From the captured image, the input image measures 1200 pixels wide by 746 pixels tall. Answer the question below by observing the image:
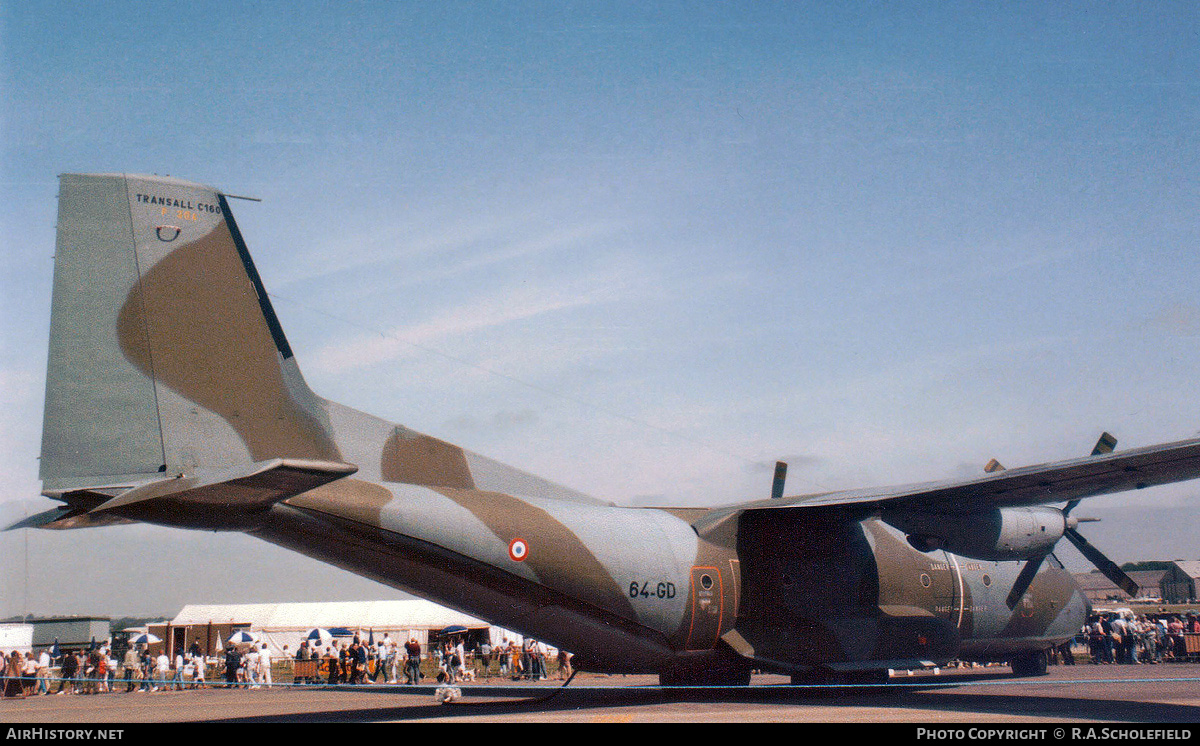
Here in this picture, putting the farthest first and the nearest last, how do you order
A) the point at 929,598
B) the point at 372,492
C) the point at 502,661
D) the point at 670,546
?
the point at 502,661, the point at 929,598, the point at 670,546, the point at 372,492

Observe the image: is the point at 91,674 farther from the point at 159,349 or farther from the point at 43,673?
the point at 159,349

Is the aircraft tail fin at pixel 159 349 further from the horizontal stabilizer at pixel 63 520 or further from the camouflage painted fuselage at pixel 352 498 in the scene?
the horizontal stabilizer at pixel 63 520

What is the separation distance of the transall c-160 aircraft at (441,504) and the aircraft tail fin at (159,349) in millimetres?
25

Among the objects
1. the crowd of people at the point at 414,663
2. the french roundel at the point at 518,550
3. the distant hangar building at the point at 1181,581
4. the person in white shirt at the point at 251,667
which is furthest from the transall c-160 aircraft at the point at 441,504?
the distant hangar building at the point at 1181,581

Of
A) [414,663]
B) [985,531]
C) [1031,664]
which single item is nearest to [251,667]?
[414,663]

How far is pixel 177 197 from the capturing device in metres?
13.4

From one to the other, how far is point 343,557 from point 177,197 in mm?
5375

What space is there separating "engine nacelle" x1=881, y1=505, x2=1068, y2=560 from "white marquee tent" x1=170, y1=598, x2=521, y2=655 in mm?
27274

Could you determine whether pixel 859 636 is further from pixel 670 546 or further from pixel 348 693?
pixel 348 693

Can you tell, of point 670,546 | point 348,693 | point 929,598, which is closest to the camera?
point 670,546

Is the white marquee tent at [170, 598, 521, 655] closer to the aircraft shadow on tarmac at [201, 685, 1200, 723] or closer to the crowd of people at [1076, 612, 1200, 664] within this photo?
the crowd of people at [1076, 612, 1200, 664]

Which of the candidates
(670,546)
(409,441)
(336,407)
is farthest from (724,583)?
(336,407)

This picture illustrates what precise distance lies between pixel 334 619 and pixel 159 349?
3406 centimetres

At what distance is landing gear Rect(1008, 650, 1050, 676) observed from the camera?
2153cm
